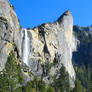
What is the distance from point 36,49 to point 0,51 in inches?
895

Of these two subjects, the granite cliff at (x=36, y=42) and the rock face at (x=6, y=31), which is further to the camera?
the granite cliff at (x=36, y=42)

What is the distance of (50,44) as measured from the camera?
75125mm

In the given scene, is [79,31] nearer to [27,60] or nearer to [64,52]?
[64,52]

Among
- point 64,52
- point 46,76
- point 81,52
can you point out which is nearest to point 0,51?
point 46,76

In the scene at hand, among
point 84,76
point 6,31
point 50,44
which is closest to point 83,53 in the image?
point 84,76

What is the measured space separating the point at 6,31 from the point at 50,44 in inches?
1045

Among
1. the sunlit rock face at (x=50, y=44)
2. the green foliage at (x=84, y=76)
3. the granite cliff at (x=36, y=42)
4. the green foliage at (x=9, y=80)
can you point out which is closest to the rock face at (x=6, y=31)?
the granite cliff at (x=36, y=42)

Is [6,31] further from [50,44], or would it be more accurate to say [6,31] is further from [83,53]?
[83,53]

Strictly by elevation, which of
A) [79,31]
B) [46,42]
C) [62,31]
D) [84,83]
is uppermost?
[79,31]

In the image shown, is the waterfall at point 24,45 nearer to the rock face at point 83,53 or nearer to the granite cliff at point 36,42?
the granite cliff at point 36,42

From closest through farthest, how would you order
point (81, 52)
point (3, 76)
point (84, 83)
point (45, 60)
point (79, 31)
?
point (3, 76)
point (45, 60)
point (84, 83)
point (81, 52)
point (79, 31)

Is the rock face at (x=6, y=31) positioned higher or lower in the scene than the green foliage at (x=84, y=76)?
higher

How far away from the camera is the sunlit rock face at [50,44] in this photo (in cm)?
6812

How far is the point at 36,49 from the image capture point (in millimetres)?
69562
